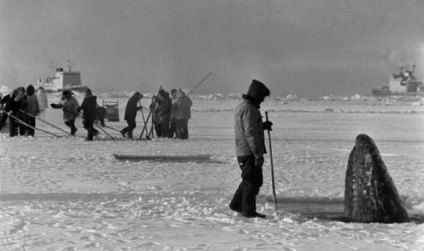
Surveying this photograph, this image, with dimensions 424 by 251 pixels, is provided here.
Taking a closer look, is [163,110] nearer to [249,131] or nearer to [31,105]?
[31,105]

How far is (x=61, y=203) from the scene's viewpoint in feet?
24.1

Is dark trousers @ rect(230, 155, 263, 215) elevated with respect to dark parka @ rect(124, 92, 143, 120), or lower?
lower

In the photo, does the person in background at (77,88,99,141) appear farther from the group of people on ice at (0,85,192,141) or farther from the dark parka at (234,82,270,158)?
the dark parka at (234,82,270,158)

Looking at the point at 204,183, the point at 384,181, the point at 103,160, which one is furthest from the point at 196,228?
the point at 103,160

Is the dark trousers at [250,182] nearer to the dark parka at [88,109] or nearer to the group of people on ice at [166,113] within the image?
the dark parka at [88,109]

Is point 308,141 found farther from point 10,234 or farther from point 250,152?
point 10,234

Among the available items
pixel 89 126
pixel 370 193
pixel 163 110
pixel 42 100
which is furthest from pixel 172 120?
pixel 370 193

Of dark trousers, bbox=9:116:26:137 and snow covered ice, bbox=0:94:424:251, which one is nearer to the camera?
snow covered ice, bbox=0:94:424:251

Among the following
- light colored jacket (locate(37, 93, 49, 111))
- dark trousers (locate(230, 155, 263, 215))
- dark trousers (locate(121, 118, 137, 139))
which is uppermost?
light colored jacket (locate(37, 93, 49, 111))

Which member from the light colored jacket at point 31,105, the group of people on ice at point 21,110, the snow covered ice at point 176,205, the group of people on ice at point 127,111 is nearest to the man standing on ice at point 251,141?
the snow covered ice at point 176,205

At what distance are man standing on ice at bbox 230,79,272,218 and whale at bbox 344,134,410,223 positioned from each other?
97cm

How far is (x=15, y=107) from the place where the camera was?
58.4 ft

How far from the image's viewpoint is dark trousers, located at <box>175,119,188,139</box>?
18172mm

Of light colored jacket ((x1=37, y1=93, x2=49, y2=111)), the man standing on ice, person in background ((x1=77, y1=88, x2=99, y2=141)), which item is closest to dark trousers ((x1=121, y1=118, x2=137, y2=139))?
person in background ((x1=77, y1=88, x2=99, y2=141))
